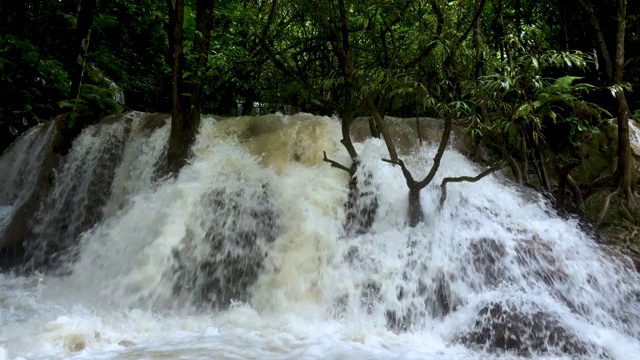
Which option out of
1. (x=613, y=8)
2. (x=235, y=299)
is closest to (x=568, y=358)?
(x=235, y=299)

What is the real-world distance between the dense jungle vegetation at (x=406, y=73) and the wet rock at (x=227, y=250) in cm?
110

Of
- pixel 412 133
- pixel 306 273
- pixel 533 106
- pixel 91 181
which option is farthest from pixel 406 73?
pixel 91 181

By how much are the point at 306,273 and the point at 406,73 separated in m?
2.14

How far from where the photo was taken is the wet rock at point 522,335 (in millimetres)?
3828

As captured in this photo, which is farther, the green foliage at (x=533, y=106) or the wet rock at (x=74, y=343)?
the green foliage at (x=533, y=106)

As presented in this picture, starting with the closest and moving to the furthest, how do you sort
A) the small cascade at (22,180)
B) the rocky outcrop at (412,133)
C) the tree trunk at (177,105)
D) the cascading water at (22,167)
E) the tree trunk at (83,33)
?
the tree trunk at (177,105) → the rocky outcrop at (412,133) → the small cascade at (22,180) → the cascading water at (22,167) → the tree trunk at (83,33)

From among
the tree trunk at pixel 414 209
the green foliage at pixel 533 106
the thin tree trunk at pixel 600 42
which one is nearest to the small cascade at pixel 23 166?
the tree trunk at pixel 414 209

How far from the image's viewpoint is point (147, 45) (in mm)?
11875

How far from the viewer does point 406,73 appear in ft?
15.3

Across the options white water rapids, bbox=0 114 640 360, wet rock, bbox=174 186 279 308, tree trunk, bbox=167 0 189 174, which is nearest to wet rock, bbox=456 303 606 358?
white water rapids, bbox=0 114 640 360

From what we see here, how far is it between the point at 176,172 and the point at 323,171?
195 centimetres

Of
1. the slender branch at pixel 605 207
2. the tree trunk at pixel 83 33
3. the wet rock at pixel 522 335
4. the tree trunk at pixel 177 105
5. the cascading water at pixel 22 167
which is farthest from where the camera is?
the tree trunk at pixel 83 33

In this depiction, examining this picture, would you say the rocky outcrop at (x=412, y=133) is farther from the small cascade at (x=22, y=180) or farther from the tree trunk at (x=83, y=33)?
the tree trunk at (x=83, y=33)

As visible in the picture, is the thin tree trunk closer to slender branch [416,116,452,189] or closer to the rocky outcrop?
the rocky outcrop
